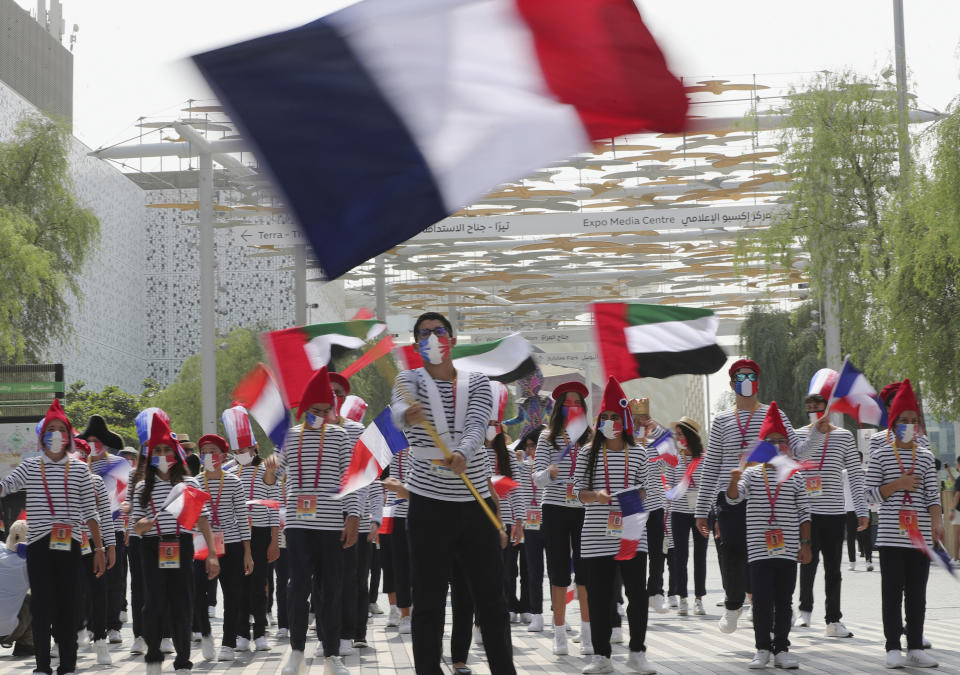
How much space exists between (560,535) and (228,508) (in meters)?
2.89

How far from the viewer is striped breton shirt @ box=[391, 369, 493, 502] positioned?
7.28 meters

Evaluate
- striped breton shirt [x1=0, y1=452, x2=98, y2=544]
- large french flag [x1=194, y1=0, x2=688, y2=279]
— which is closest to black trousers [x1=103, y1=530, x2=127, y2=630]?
striped breton shirt [x1=0, y1=452, x2=98, y2=544]

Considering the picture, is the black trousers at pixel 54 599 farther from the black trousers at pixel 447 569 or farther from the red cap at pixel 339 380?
the black trousers at pixel 447 569

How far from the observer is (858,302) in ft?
90.1

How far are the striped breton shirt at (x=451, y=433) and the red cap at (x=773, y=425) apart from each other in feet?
11.9

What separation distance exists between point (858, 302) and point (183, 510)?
19.5 m

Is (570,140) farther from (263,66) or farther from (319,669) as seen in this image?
(319,669)

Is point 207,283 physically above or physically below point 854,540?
above

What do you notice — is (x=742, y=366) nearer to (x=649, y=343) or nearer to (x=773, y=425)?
(x=773, y=425)

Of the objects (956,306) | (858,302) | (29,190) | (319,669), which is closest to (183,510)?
(319,669)

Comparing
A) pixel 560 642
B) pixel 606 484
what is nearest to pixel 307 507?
pixel 606 484

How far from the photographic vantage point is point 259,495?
13.2 meters

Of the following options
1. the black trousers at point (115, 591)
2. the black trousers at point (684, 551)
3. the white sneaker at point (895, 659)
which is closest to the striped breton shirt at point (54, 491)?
the black trousers at point (115, 591)

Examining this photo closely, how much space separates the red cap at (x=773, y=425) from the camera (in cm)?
1058
